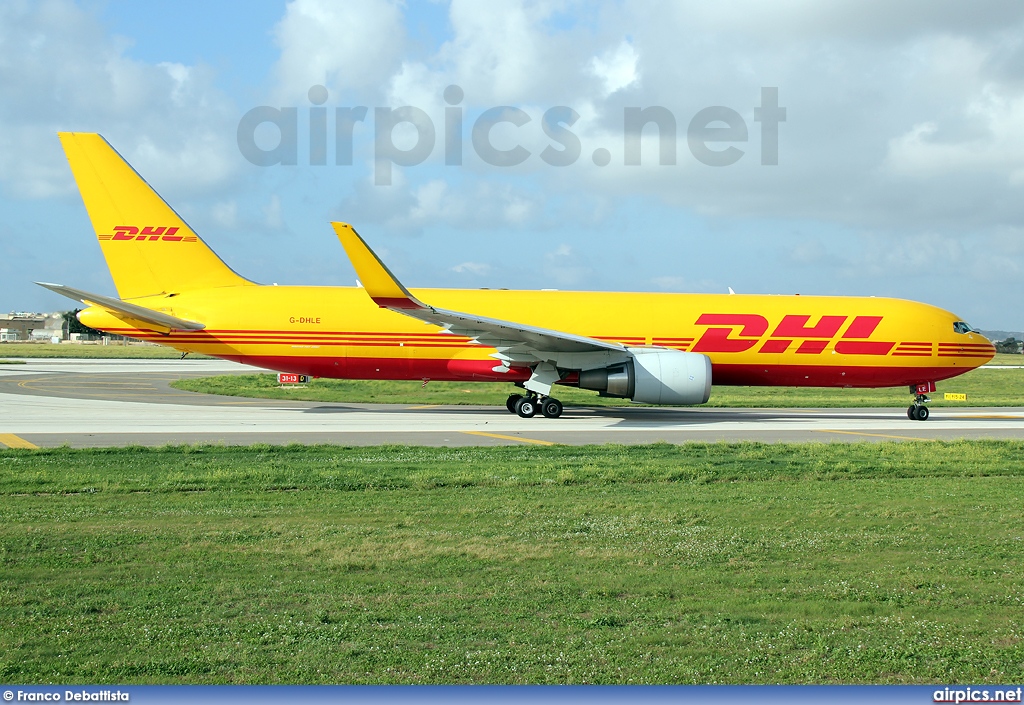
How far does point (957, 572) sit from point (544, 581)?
11.0 ft

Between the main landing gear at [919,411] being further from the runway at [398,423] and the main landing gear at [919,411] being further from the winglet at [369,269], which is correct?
the winglet at [369,269]

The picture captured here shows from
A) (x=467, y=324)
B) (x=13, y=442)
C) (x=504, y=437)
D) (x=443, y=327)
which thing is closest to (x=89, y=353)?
(x=443, y=327)

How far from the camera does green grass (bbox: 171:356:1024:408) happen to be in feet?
95.8

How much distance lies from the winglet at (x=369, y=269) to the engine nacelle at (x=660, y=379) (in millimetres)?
5253

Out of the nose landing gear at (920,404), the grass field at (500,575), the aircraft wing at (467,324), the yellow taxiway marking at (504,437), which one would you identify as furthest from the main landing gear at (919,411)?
the grass field at (500,575)

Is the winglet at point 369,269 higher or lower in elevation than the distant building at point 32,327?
lower

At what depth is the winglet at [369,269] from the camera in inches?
789

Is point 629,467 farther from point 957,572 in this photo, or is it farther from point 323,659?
point 323,659

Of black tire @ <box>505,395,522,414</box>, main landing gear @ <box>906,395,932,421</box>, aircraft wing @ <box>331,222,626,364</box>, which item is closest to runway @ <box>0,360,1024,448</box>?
main landing gear @ <box>906,395,932,421</box>

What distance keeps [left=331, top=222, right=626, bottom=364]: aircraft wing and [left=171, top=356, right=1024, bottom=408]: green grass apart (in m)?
5.47

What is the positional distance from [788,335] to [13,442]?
1877cm

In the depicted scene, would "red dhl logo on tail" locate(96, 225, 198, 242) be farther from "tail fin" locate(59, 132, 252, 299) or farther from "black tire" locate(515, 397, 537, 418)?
"black tire" locate(515, 397, 537, 418)

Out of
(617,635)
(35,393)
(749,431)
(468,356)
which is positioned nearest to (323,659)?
(617,635)

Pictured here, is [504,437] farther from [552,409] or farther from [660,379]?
[660,379]
